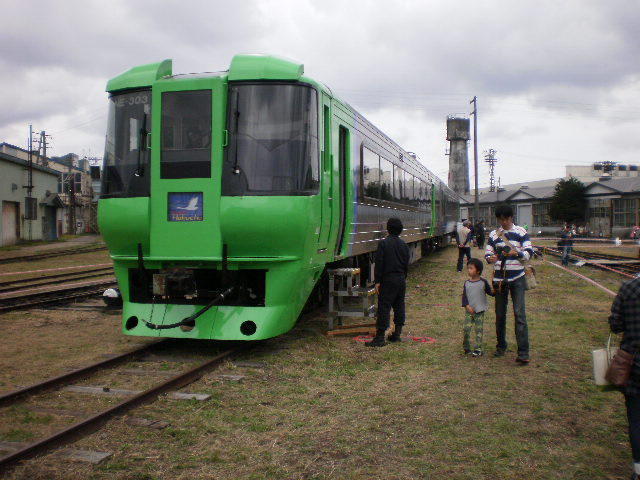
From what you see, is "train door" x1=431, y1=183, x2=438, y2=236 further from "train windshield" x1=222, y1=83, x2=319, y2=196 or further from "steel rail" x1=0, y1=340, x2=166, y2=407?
"steel rail" x1=0, y1=340, x2=166, y2=407

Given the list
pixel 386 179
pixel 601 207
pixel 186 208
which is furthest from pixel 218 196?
pixel 601 207

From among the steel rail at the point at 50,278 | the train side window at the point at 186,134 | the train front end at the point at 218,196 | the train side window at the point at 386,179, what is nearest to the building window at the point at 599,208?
the train side window at the point at 386,179

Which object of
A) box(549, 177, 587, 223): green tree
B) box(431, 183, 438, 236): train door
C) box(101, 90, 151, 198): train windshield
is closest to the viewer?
box(101, 90, 151, 198): train windshield

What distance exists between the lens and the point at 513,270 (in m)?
6.59

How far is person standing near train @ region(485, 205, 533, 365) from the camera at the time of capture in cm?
657

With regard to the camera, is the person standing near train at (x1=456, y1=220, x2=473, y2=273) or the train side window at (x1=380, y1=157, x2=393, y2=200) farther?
the person standing near train at (x1=456, y1=220, x2=473, y2=273)

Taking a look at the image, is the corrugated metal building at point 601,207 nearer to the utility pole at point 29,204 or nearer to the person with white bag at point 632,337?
the utility pole at point 29,204

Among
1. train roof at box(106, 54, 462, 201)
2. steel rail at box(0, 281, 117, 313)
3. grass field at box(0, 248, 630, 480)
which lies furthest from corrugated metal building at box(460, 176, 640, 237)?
train roof at box(106, 54, 462, 201)

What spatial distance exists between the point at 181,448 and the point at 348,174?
212 inches

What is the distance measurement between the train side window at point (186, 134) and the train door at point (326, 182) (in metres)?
1.46

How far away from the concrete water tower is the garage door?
1859 inches

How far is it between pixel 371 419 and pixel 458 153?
67265 mm

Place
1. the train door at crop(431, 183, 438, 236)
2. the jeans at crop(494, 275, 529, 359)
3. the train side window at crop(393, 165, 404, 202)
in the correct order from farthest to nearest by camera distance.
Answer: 1. the train door at crop(431, 183, 438, 236)
2. the train side window at crop(393, 165, 404, 202)
3. the jeans at crop(494, 275, 529, 359)

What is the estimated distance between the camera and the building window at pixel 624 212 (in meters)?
45.3
